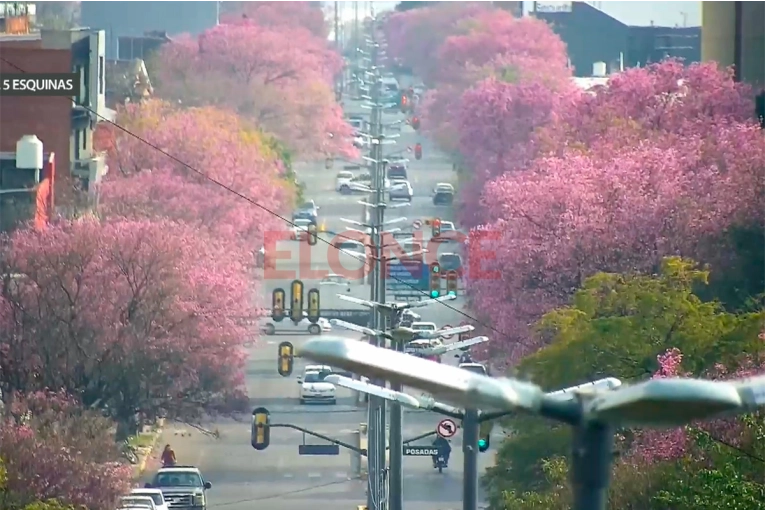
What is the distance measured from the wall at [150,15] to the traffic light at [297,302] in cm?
7041

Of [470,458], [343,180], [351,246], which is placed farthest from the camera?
[343,180]

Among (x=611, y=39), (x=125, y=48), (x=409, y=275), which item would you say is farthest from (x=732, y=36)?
(x=125, y=48)

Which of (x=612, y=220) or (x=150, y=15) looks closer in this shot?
(x=612, y=220)

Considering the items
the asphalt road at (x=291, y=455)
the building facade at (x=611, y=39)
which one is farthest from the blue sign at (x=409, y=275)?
the building facade at (x=611, y=39)

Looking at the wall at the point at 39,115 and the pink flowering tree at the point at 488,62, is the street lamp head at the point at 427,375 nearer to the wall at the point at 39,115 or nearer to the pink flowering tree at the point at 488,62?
the wall at the point at 39,115

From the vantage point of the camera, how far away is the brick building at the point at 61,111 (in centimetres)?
4816

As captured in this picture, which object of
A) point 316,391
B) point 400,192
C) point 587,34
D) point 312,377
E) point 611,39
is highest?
point 587,34

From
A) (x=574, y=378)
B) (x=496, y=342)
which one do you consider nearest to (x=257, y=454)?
(x=496, y=342)

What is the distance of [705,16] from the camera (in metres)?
56.1

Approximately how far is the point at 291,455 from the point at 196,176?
17.8m

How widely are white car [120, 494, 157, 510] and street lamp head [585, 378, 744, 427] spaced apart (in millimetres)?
19241

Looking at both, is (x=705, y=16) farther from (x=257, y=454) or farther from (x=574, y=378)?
(x=574, y=378)

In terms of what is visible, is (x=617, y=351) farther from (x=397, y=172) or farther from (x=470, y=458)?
(x=397, y=172)

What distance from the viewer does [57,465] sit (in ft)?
75.1
